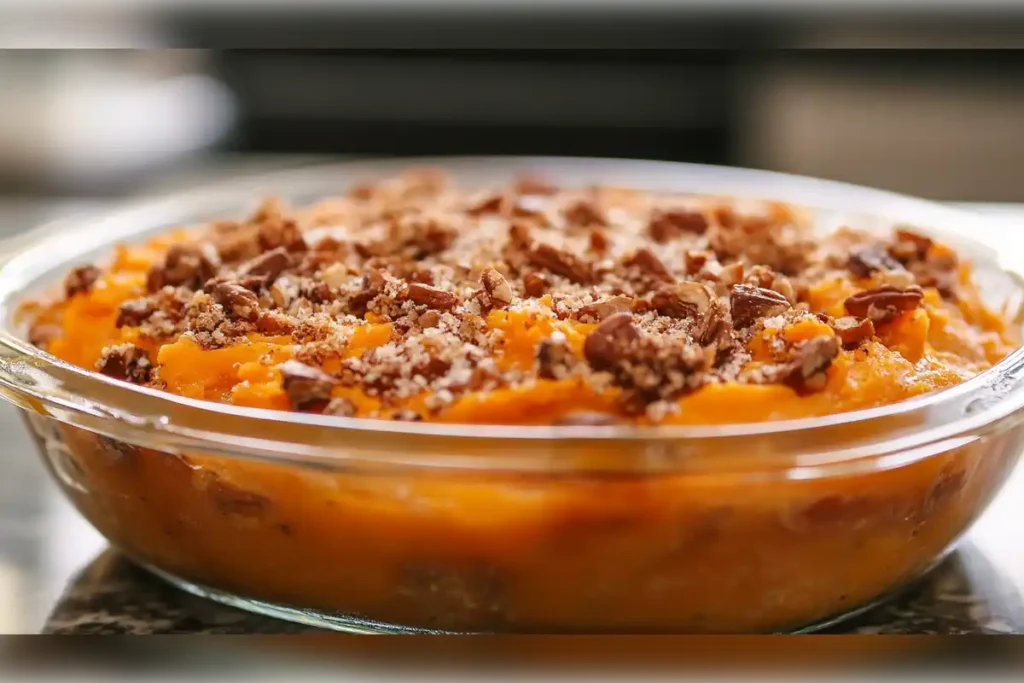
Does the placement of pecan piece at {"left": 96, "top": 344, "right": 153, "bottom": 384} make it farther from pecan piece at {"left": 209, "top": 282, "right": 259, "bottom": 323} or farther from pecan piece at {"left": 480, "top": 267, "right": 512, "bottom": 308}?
pecan piece at {"left": 480, "top": 267, "right": 512, "bottom": 308}

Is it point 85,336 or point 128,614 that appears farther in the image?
point 85,336

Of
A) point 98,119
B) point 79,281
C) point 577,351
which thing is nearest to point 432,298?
point 577,351

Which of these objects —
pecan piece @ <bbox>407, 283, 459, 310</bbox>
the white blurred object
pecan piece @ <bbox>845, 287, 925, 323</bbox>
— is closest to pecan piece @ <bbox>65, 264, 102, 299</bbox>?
pecan piece @ <bbox>407, 283, 459, 310</bbox>

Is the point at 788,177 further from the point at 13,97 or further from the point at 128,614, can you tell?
the point at 13,97

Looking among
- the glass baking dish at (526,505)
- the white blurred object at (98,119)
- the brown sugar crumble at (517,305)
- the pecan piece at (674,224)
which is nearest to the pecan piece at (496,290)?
the brown sugar crumble at (517,305)

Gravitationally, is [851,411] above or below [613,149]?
above
